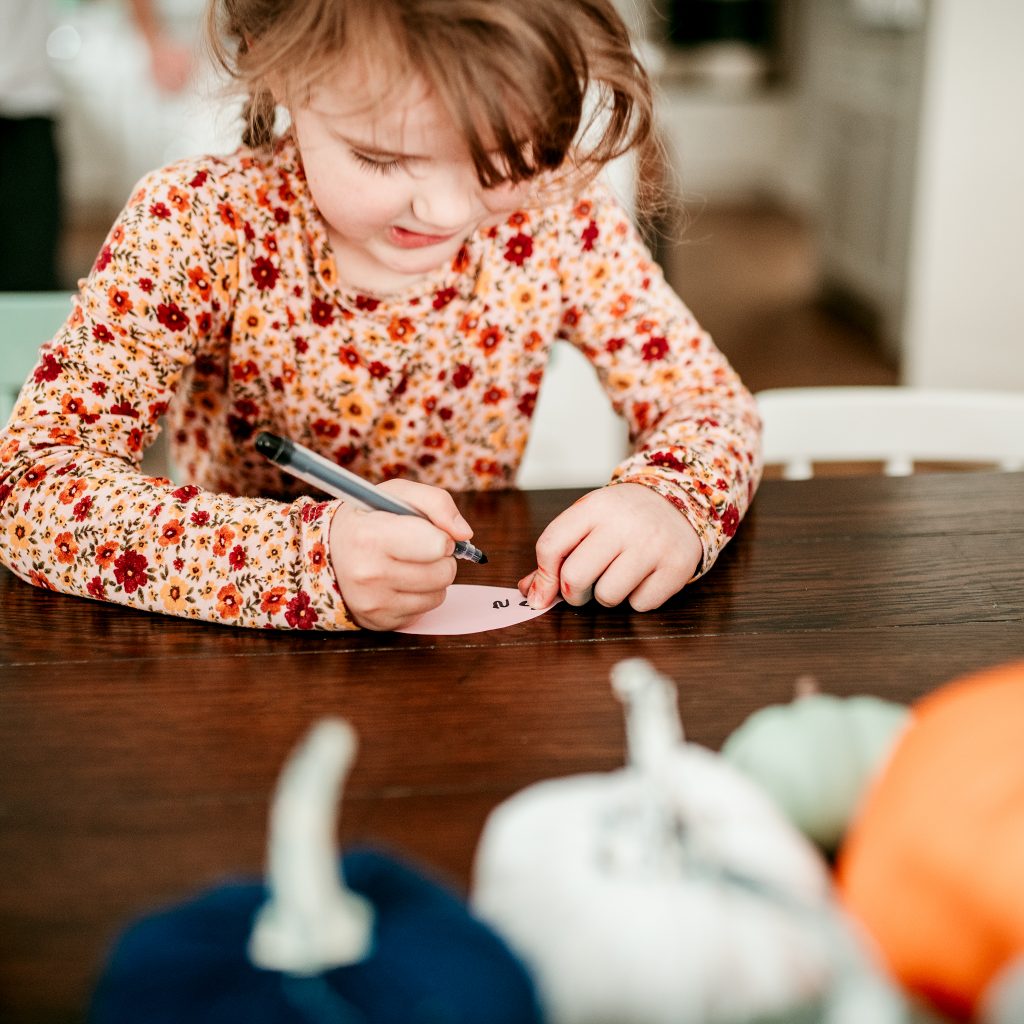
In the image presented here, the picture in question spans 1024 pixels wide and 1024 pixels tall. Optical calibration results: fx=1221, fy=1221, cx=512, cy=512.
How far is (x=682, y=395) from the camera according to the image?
1030 mm

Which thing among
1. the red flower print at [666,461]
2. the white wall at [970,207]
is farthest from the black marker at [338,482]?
the white wall at [970,207]

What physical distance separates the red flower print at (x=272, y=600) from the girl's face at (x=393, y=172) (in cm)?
26

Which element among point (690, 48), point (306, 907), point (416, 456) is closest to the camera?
point (306, 907)

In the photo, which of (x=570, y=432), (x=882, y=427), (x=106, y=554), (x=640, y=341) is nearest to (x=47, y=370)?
(x=106, y=554)

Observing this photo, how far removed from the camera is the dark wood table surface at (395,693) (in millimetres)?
492

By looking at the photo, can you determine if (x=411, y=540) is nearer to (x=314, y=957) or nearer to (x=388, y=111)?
(x=388, y=111)

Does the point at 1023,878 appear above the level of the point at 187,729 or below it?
above

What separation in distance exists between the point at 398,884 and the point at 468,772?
19 cm

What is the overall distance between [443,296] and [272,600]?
42 centimetres

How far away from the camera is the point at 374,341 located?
40.9 inches

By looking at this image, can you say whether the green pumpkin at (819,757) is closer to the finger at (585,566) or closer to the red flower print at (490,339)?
the finger at (585,566)

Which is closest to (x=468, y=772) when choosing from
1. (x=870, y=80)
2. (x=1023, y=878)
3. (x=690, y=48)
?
(x=1023, y=878)

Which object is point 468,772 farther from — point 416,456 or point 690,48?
point 690,48

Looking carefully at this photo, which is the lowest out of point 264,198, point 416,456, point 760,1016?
point 416,456
